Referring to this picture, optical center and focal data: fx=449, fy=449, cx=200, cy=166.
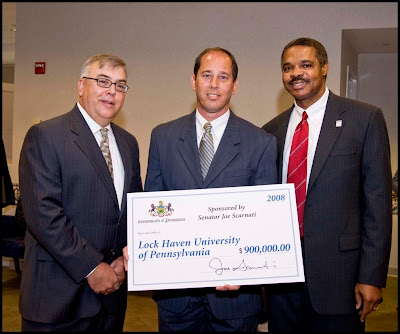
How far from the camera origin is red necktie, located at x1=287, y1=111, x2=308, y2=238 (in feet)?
8.51

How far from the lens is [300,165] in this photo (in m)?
2.62

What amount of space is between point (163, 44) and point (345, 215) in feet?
12.2

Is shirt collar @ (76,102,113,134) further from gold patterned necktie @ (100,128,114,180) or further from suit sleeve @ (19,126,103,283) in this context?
suit sleeve @ (19,126,103,283)

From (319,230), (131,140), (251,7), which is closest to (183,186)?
(131,140)

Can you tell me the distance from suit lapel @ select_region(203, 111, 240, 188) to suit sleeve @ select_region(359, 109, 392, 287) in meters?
0.74

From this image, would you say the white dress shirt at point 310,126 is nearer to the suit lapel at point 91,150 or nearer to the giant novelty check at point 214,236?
the giant novelty check at point 214,236

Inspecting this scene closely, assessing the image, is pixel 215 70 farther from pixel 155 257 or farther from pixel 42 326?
pixel 42 326

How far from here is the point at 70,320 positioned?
235 cm

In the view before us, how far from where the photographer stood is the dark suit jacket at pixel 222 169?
7.82 ft

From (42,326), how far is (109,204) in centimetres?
71

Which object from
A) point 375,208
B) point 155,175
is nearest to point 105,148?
point 155,175

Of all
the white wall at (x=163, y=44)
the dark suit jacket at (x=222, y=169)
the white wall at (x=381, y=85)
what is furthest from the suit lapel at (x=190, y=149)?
the white wall at (x=381, y=85)

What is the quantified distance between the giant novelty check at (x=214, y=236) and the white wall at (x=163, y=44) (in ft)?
10.3

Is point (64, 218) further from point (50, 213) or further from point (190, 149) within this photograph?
point (190, 149)
